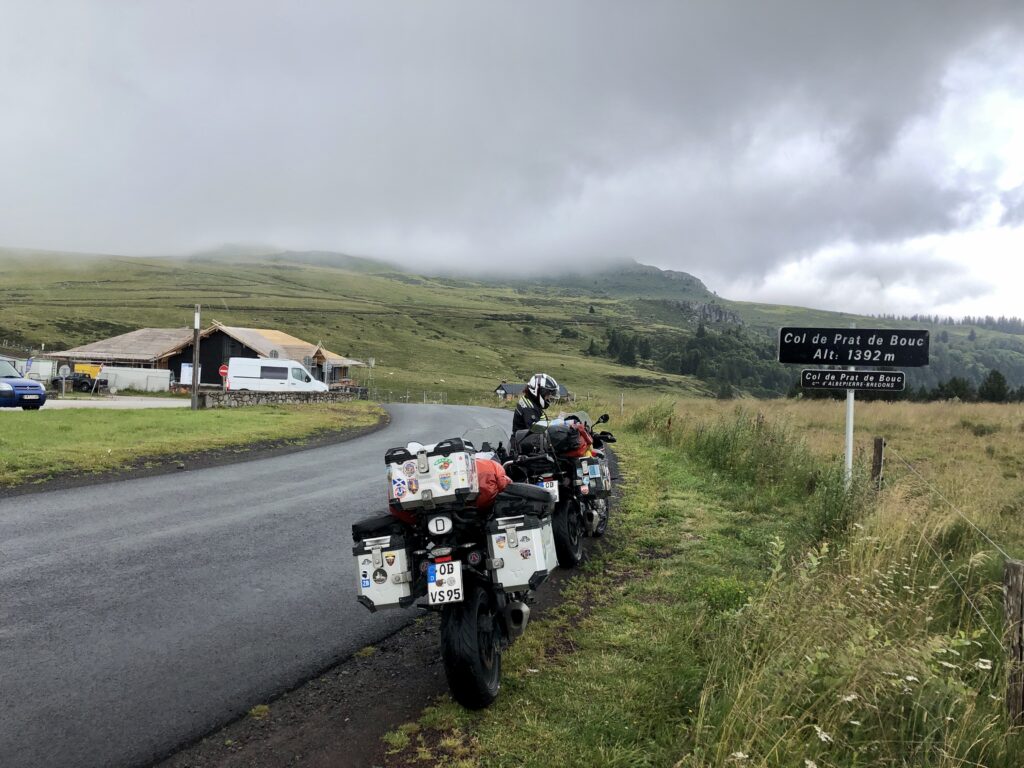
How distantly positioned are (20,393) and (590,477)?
71.9 feet

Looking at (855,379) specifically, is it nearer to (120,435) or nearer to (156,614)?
(156,614)

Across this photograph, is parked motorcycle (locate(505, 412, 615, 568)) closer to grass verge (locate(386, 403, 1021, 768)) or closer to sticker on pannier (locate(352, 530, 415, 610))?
grass verge (locate(386, 403, 1021, 768))

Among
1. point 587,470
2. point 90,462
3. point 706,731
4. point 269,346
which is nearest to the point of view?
point 706,731

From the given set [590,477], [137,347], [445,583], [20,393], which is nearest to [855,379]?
[590,477]

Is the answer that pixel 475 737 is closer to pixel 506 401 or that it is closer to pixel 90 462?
pixel 90 462

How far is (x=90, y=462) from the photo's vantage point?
1286 centimetres

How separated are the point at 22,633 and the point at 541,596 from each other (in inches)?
162

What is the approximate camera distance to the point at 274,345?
5922 centimetres

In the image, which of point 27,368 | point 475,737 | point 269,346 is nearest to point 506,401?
point 269,346

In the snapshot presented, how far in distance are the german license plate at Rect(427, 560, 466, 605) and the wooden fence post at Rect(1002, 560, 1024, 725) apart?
2.84 m

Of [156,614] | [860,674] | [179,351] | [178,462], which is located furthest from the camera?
[179,351]

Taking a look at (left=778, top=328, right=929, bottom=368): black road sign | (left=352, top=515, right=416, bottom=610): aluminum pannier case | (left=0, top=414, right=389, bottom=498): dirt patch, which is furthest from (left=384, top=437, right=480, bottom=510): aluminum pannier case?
(left=0, top=414, right=389, bottom=498): dirt patch

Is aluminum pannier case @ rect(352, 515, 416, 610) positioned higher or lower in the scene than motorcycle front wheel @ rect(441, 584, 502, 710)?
higher

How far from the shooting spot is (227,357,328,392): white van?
43.6 meters
